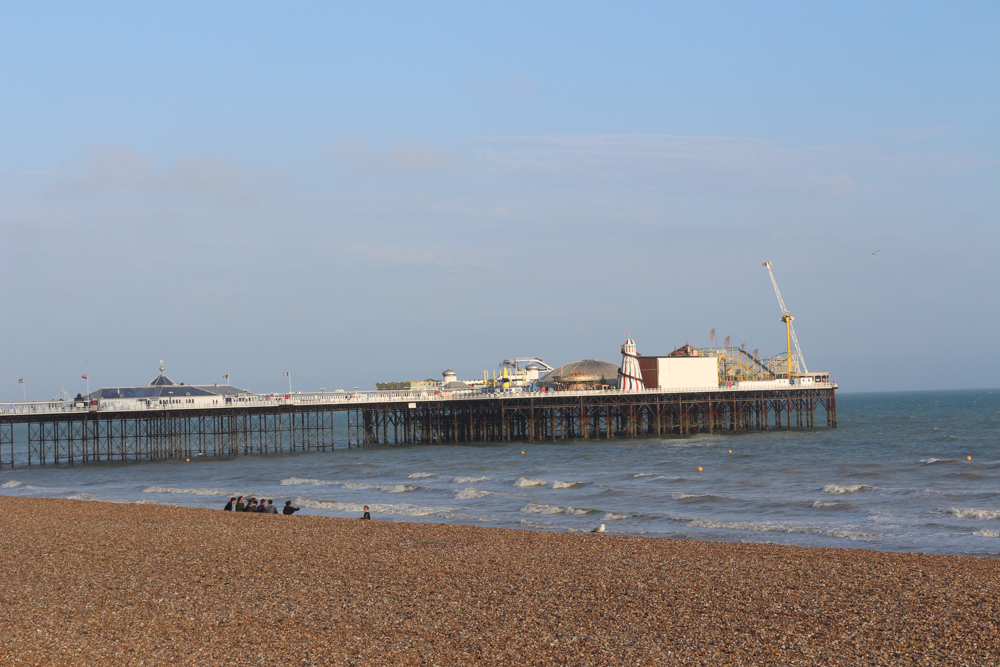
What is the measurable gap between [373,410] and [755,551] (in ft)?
129

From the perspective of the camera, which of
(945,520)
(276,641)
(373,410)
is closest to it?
(276,641)

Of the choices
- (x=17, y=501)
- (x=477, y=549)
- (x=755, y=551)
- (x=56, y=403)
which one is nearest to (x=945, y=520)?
(x=755, y=551)

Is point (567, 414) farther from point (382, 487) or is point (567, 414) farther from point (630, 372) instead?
point (382, 487)

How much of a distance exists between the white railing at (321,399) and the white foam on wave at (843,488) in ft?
84.2

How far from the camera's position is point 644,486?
97.2 feet

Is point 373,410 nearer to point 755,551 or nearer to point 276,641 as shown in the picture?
point 755,551

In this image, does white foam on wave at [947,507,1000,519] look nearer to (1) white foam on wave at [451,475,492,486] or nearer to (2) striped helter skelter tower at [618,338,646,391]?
(1) white foam on wave at [451,475,492,486]

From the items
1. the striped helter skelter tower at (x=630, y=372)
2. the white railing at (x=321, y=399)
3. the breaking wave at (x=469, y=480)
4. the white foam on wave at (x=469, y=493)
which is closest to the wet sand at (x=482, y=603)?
the white foam on wave at (x=469, y=493)

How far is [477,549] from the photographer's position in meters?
16.0

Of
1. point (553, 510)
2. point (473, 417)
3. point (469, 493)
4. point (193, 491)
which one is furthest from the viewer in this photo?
point (473, 417)

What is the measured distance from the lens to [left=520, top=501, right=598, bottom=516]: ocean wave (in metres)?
24.1

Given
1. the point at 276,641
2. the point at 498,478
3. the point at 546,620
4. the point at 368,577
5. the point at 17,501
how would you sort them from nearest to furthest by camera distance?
the point at 276,641, the point at 546,620, the point at 368,577, the point at 17,501, the point at 498,478

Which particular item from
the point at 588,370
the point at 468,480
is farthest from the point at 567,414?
the point at 468,480

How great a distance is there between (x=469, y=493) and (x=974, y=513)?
1438 centimetres
